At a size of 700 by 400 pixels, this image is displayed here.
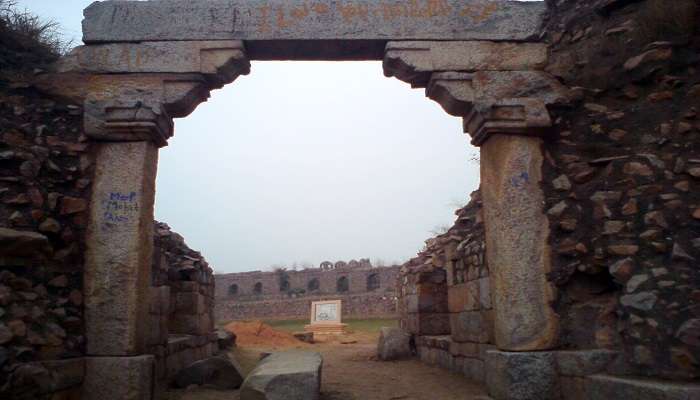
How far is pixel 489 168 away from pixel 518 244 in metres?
0.71

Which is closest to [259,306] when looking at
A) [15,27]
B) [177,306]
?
[177,306]

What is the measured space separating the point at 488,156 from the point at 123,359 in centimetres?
340

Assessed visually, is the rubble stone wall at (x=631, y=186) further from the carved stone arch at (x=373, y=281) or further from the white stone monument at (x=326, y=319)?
the carved stone arch at (x=373, y=281)

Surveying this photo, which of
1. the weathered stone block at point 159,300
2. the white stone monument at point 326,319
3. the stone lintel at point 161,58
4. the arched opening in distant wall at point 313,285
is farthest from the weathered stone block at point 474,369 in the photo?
the arched opening in distant wall at point 313,285

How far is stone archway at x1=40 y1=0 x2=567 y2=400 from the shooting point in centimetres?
412

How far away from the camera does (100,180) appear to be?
434 centimetres

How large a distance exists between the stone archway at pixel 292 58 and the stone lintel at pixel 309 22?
0.01 m

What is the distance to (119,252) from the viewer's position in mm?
4191

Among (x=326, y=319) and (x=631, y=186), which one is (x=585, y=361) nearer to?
(x=631, y=186)

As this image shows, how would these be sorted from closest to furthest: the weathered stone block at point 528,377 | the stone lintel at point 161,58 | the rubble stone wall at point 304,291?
the weathered stone block at point 528,377
the stone lintel at point 161,58
the rubble stone wall at point 304,291

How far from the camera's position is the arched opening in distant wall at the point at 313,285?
104 ft

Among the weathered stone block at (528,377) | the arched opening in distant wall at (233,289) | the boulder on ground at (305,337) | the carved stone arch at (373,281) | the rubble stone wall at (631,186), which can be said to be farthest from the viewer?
the arched opening in distant wall at (233,289)

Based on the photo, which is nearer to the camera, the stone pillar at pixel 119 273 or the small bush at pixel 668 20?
the small bush at pixel 668 20

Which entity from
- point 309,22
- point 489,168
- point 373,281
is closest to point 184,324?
point 309,22
